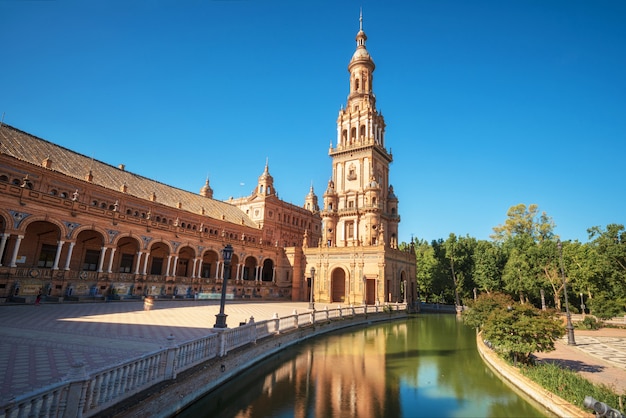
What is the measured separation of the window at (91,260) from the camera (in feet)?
96.1

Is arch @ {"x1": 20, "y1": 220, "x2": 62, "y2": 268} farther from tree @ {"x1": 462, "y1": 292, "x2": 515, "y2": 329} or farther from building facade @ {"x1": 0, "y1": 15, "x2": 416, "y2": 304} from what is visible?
tree @ {"x1": 462, "y1": 292, "x2": 515, "y2": 329}

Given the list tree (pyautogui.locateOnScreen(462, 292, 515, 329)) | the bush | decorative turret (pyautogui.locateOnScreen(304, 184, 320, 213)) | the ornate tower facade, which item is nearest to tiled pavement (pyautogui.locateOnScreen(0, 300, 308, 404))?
tree (pyautogui.locateOnScreen(462, 292, 515, 329))

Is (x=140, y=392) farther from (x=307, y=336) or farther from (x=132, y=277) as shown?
(x=132, y=277)

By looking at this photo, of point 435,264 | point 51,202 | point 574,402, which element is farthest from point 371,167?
point 574,402

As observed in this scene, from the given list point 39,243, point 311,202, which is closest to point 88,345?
point 39,243

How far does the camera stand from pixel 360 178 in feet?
163

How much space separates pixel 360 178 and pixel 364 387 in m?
39.9

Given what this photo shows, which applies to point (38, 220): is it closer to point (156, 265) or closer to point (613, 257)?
point (156, 265)

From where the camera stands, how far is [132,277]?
94.3ft

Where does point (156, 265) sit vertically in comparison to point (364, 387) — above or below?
above

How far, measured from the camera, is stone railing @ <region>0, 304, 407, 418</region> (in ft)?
16.1

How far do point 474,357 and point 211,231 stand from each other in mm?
32857

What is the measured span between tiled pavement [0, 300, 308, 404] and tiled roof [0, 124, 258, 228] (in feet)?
47.4

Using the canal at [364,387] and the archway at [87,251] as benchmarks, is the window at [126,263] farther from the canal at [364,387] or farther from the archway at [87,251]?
the canal at [364,387]
